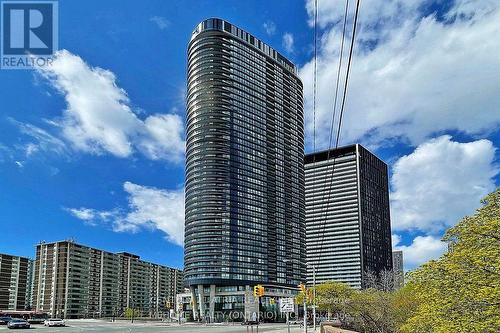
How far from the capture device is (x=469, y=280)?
11.7m

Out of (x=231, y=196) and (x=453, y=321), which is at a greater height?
(x=231, y=196)

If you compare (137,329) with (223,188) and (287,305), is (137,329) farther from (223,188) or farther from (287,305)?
(223,188)

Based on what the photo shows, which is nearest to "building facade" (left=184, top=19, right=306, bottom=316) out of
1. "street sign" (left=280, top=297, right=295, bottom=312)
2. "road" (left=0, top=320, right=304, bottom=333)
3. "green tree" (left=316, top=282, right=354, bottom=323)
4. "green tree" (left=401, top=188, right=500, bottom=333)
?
"road" (left=0, top=320, right=304, bottom=333)

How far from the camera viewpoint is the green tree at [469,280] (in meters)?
10.8

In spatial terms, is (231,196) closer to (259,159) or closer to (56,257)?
(259,159)

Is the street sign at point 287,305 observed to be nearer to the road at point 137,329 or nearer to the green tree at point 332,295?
the road at point 137,329

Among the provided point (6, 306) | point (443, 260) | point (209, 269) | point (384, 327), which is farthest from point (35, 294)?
point (443, 260)

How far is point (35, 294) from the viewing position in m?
197

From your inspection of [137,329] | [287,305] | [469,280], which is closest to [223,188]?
[137,329]

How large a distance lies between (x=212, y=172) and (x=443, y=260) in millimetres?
167004

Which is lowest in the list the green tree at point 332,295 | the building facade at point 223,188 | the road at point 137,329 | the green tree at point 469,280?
the road at point 137,329

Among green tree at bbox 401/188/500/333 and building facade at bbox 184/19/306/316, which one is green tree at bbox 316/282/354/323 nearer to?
green tree at bbox 401/188/500/333

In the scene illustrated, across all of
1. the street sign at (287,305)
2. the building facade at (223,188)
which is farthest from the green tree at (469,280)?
the building facade at (223,188)

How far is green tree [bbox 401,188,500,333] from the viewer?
35.6 ft
